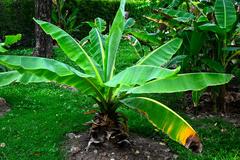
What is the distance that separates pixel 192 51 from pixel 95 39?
4.44 ft

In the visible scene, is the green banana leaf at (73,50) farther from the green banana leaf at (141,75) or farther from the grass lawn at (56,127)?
the grass lawn at (56,127)

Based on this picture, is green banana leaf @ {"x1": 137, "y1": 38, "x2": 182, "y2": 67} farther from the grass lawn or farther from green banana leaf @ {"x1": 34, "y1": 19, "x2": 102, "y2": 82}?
the grass lawn

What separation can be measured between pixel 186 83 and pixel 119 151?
1.30 meters

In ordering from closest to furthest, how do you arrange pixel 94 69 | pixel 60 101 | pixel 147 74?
→ pixel 147 74 < pixel 94 69 < pixel 60 101

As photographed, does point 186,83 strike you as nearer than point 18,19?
Yes

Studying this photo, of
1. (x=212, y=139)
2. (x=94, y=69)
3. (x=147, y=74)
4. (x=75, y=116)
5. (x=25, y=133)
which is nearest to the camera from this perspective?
(x=147, y=74)

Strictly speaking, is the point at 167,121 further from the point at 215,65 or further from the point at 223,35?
the point at 223,35

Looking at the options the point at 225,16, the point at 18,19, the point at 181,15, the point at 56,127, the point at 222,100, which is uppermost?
the point at 225,16

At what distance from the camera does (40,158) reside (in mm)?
4789

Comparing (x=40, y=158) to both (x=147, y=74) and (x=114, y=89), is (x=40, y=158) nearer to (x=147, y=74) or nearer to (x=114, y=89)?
(x=114, y=89)

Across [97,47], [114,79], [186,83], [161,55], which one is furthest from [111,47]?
[186,83]

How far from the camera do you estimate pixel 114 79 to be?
12.3ft

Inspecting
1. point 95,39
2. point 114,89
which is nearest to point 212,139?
point 114,89

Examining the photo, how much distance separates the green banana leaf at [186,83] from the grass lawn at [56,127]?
113 cm
